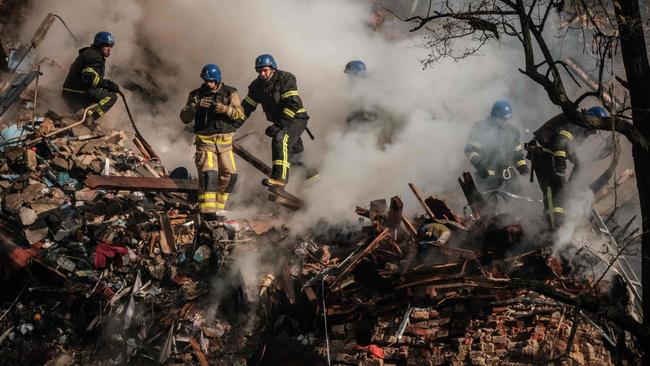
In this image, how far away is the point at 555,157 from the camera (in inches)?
262

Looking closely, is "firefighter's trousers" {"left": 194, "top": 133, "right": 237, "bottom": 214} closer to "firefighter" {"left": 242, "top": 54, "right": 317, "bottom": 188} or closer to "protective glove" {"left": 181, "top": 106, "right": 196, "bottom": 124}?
"protective glove" {"left": 181, "top": 106, "right": 196, "bottom": 124}

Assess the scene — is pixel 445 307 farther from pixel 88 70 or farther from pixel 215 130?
pixel 88 70

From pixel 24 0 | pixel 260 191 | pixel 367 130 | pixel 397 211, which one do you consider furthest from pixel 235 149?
pixel 24 0

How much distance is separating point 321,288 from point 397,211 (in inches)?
46.3

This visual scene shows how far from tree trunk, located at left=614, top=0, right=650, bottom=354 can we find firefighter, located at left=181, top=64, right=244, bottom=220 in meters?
4.27

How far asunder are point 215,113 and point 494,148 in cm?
353

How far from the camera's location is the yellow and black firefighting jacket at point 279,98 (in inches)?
286

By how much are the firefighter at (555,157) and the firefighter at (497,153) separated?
1.43ft

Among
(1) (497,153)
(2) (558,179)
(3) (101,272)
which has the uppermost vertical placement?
(1) (497,153)

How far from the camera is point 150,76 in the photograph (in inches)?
422

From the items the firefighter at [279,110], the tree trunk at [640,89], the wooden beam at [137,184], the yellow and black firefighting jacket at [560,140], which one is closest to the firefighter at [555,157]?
the yellow and black firefighting jacket at [560,140]

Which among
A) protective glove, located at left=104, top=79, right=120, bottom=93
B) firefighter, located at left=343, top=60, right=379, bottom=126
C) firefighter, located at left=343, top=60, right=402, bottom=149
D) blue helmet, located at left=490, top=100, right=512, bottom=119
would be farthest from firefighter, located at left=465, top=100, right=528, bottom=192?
protective glove, located at left=104, top=79, right=120, bottom=93

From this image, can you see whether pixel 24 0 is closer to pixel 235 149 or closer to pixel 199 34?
pixel 199 34

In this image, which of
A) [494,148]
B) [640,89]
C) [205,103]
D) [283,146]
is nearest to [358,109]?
[283,146]
